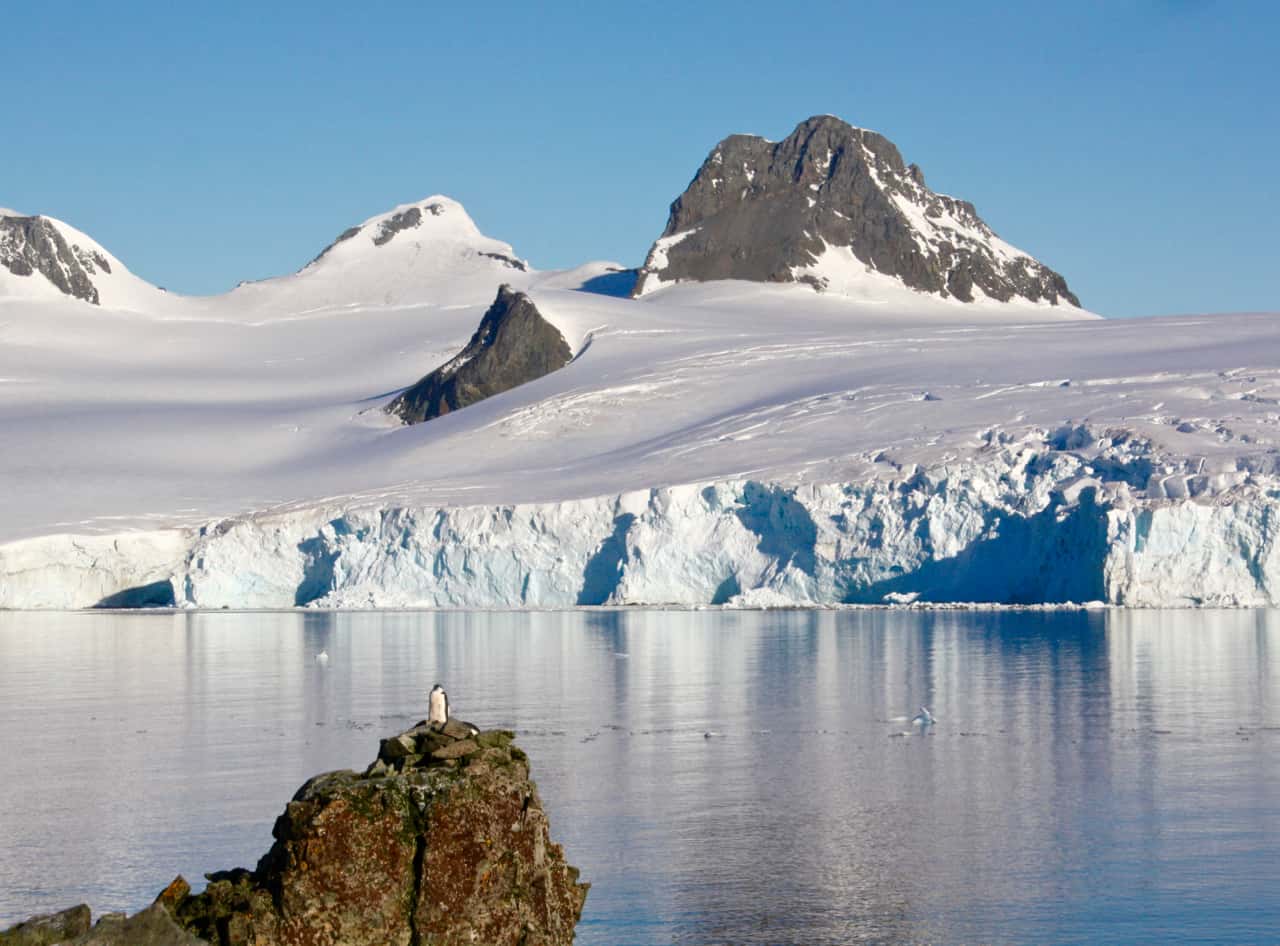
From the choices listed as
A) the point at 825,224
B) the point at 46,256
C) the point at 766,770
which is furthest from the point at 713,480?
the point at 46,256

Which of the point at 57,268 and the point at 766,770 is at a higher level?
the point at 57,268

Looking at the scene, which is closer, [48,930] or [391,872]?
[48,930]

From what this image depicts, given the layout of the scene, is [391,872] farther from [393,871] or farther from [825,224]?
[825,224]

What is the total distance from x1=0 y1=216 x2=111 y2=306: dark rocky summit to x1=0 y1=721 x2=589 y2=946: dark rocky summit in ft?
292

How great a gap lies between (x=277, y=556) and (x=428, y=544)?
15.5 feet

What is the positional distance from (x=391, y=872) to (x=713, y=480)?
3255 centimetres

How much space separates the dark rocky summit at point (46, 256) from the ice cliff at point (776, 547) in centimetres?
5278

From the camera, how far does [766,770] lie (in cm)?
1698

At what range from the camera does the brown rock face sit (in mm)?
9219

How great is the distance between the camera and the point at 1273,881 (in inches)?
482

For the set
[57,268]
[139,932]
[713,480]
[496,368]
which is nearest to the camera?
[139,932]

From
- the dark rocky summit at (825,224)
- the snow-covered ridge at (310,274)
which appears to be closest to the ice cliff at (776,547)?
the dark rocky summit at (825,224)

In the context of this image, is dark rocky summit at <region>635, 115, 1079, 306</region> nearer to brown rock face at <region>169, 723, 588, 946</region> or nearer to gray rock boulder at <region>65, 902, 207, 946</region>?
brown rock face at <region>169, 723, 588, 946</region>

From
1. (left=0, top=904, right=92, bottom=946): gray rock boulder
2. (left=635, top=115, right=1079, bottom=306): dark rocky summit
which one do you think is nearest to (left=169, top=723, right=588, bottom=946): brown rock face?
(left=0, top=904, right=92, bottom=946): gray rock boulder
